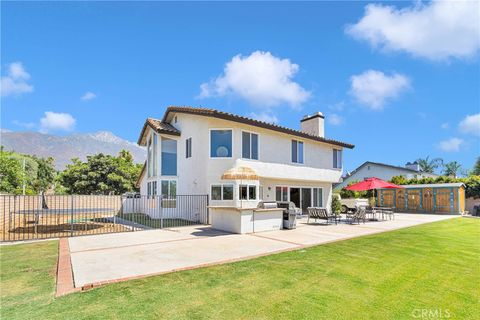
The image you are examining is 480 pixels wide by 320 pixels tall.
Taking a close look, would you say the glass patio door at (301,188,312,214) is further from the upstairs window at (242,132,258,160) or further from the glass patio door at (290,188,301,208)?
the upstairs window at (242,132,258,160)

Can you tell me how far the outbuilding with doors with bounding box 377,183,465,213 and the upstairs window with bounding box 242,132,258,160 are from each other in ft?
55.6

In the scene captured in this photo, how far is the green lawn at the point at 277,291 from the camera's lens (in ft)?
14.1

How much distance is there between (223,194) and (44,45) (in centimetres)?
1591

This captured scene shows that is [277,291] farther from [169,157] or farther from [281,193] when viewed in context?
[169,157]

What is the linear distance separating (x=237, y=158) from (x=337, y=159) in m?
12.1

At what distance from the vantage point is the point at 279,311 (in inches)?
170

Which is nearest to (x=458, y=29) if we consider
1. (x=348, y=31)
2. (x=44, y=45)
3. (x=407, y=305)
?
(x=348, y=31)

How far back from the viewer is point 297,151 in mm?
20875

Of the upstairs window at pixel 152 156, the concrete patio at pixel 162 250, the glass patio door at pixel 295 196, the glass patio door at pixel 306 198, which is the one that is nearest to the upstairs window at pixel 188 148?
the upstairs window at pixel 152 156

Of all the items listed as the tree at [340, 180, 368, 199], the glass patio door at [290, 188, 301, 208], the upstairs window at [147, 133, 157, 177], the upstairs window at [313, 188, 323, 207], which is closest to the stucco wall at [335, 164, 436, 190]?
the tree at [340, 180, 368, 199]

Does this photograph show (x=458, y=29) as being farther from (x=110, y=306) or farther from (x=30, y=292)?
(x=30, y=292)

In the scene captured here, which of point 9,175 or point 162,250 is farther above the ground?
point 9,175

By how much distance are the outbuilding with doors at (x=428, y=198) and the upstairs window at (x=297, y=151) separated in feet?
40.0

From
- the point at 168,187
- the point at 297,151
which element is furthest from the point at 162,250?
the point at 297,151
